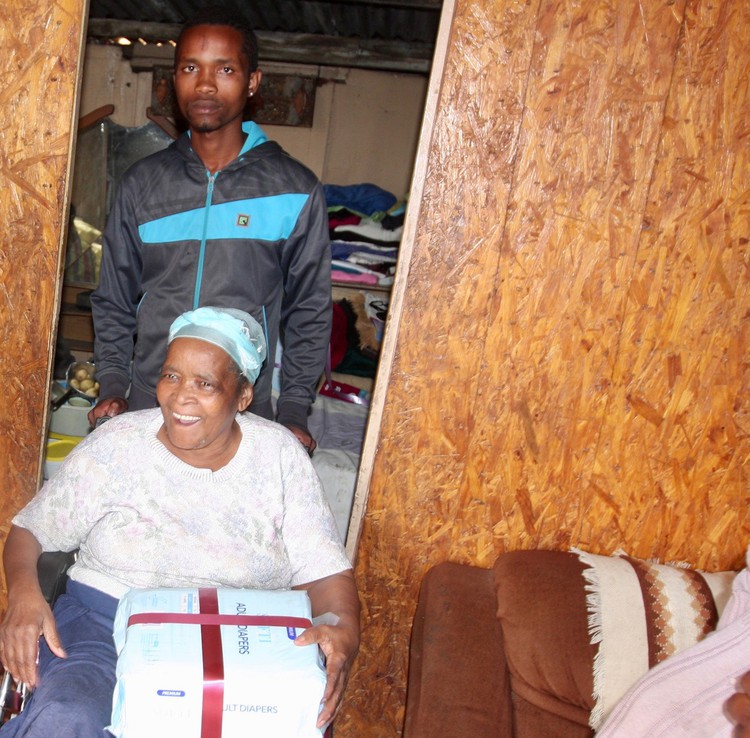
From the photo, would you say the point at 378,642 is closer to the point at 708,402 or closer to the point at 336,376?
the point at 708,402

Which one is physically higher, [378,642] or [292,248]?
[292,248]

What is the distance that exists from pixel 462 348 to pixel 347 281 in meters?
2.30

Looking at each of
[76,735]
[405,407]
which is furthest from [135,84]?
[76,735]

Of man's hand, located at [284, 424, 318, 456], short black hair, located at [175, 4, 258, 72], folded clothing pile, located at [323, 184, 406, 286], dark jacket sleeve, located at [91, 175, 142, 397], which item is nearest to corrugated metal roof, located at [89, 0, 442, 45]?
folded clothing pile, located at [323, 184, 406, 286]

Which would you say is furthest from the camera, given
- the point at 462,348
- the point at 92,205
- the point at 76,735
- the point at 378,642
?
the point at 92,205

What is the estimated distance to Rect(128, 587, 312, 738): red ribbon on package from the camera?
1690mm

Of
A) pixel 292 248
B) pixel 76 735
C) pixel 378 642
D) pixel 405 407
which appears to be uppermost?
pixel 292 248

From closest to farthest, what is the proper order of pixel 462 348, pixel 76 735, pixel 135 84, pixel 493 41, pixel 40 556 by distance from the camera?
pixel 76 735 → pixel 40 556 → pixel 493 41 → pixel 462 348 → pixel 135 84

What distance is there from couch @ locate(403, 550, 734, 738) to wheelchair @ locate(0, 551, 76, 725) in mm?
1074

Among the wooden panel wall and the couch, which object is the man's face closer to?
the wooden panel wall

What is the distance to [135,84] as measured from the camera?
633 cm

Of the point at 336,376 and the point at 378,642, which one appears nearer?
the point at 378,642

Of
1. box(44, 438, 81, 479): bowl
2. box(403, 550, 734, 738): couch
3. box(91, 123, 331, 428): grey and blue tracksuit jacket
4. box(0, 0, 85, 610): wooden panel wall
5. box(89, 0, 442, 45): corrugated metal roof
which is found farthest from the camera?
box(89, 0, 442, 45): corrugated metal roof

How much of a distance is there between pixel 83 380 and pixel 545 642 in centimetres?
281
